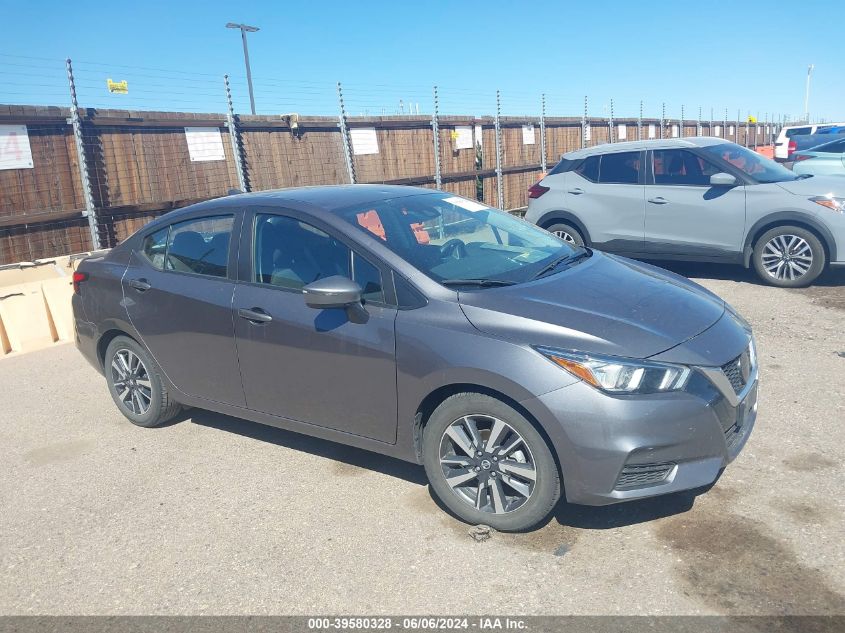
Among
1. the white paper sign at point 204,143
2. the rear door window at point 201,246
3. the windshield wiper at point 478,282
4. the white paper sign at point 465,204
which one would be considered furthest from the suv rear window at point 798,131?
the rear door window at point 201,246

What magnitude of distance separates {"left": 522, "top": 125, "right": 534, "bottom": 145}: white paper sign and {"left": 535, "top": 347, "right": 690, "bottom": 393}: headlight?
1570 cm

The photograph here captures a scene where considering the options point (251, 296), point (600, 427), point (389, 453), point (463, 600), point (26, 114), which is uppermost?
point (26, 114)

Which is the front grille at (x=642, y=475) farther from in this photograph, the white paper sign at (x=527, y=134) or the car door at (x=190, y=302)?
the white paper sign at (x=527, y=134)

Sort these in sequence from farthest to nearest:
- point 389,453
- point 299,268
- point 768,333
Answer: point 768,333 → point 299,268 → point 389,453

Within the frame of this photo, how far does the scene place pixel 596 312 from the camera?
3311mm

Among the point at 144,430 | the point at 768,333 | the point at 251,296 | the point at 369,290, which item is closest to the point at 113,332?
the point at 144,430

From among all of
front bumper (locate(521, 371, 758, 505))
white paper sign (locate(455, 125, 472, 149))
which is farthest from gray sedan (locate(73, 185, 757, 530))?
white paper sign (locate(455, 125, 472, 149))

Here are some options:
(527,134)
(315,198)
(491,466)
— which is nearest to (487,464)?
(491,466)

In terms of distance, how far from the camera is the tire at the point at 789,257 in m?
7.63

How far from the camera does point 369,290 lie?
3.63m

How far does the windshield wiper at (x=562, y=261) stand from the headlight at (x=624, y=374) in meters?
0.85

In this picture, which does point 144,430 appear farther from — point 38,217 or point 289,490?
point 38,217

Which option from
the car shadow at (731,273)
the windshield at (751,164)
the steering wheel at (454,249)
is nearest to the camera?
the steering wheel at (454,249)

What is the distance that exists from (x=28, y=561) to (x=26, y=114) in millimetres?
7122
